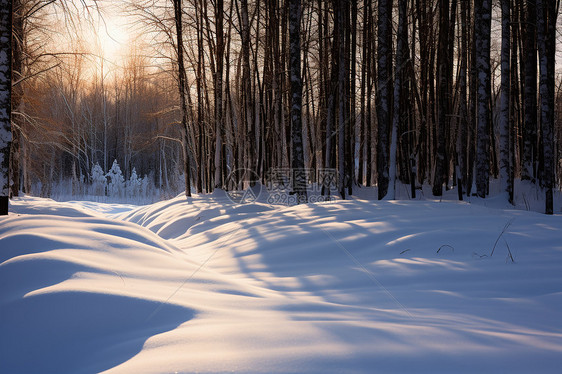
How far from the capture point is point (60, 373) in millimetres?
1225

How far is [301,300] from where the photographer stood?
2174 millimetres

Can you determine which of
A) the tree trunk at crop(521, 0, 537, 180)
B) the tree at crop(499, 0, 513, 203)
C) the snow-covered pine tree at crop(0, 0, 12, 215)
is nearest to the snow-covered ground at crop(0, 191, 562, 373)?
the snow-covered pine tree at crop(0, 0, 12, 215)

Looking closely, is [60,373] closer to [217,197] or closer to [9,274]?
[9,274]

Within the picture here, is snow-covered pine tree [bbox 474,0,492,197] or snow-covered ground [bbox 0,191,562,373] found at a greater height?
snow-covered pine tree [bbox 474,0,492,197]

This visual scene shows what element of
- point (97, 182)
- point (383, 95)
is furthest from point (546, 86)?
point (97, 182)

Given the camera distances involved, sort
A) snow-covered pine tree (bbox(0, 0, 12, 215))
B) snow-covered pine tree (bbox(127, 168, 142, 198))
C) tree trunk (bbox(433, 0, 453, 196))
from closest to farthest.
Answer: snow-covered pine tree (bbox(0, 0, 12, 215)), tree trunk (bbox(433, 0, 453, 196)), snow-covered pine tree (bbox(127, 168, 142, 198))

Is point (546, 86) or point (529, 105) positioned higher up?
point (546, 86)

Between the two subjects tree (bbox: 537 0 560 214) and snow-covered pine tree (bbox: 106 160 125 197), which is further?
snow-covered pine tree (bbox: 106 160 125 197)

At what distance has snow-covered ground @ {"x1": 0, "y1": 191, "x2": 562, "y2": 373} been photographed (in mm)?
1204

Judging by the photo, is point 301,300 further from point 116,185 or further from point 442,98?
point 116,185

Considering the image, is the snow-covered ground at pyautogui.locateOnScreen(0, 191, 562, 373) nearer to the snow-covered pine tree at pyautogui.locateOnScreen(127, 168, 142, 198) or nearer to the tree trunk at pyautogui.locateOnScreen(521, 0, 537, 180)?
the tree trunk at pyautogui.locateOnScreen(521, 0, 537, 180)

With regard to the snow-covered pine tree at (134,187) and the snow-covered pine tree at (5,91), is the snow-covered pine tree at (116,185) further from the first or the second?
the snow-covered pine tree at (5,91)

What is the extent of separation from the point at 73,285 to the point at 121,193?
85.7 feet

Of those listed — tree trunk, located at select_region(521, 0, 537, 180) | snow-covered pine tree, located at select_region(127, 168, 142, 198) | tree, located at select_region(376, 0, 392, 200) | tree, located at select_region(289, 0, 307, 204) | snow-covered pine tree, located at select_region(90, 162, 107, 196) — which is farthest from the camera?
snow-covered pine tree, located at select_region(127, 168, 142, 198)
